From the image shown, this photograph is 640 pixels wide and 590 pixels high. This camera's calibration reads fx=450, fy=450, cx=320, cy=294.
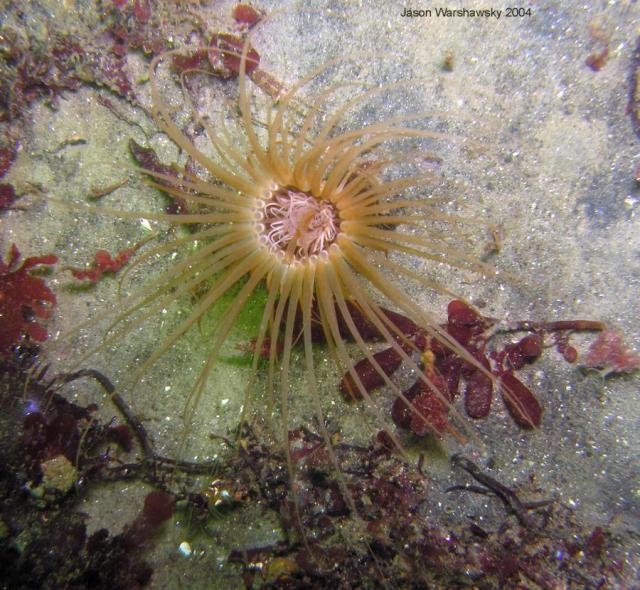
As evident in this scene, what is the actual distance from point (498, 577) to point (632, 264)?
9.79 ft

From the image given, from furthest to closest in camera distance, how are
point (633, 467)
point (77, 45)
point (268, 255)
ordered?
point (77, 45), point (268, 255), point (633, 467)

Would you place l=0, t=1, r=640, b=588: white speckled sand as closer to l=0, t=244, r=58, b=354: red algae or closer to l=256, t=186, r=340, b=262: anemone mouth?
l=0, t=244, r=58, b=354: red algae

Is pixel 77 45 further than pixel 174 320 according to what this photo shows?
No

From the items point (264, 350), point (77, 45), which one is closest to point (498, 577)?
point (264, 350)

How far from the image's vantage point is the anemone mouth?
416 cm

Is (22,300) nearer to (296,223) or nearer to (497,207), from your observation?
(296,223)

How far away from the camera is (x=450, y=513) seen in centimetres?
398

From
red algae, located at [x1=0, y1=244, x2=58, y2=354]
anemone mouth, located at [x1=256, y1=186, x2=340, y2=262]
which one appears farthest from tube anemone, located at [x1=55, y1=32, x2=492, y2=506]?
red algae, located at [x1=0, y1=244, x2=58, y2=354]

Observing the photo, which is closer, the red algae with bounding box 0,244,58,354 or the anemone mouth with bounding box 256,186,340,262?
the anemone mouth with bounding box 256,186,340,262

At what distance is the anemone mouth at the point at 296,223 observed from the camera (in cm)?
416

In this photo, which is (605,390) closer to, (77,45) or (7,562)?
(7,562)

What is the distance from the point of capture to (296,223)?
4.28 metres

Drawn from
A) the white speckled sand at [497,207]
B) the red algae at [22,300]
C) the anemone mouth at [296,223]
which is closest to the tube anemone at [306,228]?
the anemone mouth at [296,223]

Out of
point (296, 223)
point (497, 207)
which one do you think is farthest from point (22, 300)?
point (497, 207)
